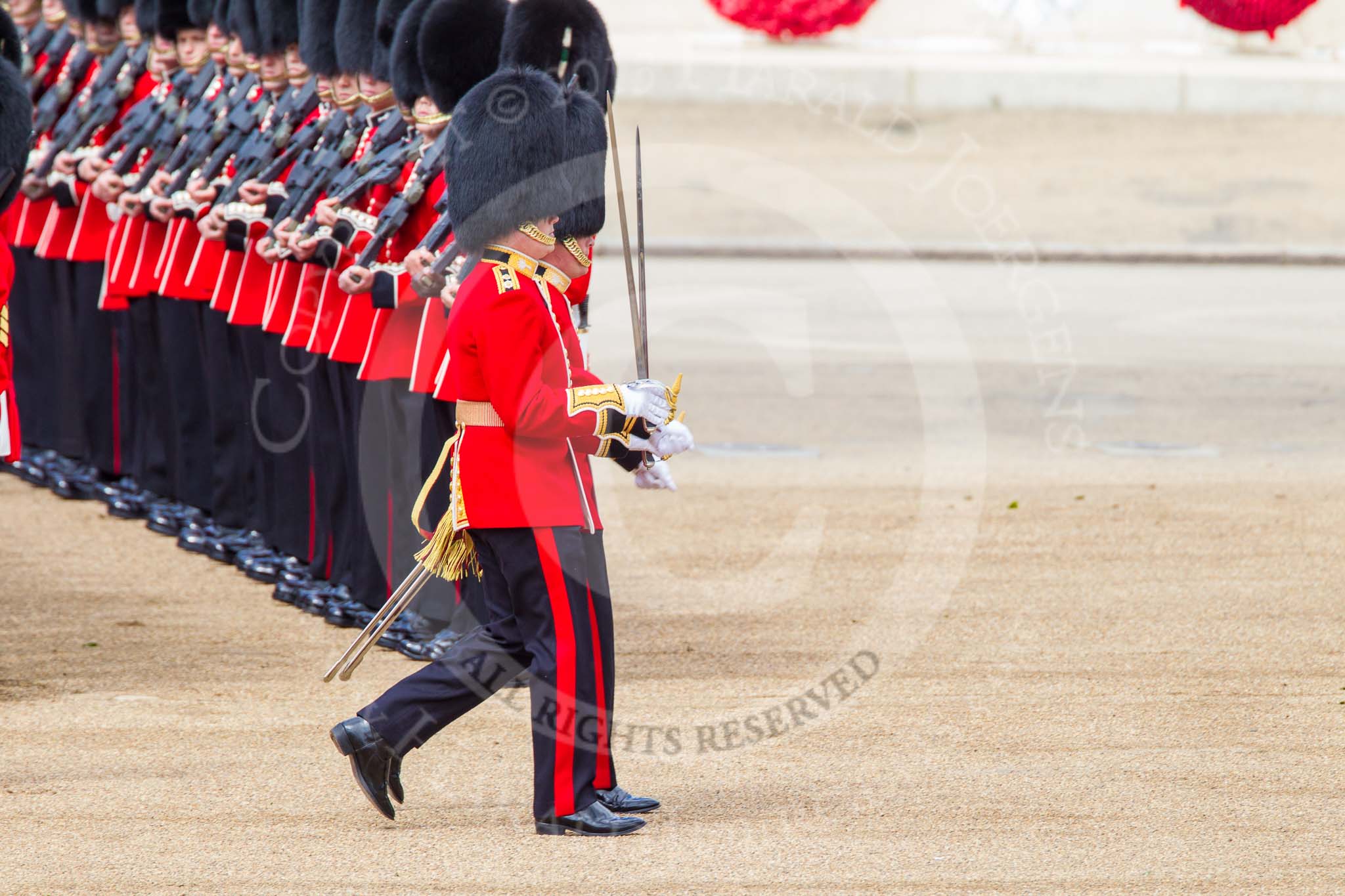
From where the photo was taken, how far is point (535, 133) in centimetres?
388

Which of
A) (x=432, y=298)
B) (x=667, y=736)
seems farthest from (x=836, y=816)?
(x=432, y=298)

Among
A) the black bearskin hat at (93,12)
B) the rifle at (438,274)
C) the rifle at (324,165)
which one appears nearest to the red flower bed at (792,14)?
the black bearskin hat at (93,12)

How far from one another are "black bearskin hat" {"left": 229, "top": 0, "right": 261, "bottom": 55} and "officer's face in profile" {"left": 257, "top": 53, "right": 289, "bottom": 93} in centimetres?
5

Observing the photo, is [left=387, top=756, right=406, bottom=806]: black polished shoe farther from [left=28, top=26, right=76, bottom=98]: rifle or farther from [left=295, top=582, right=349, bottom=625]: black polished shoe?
[left=28, top=26, right=76, bottom=98]: rifle

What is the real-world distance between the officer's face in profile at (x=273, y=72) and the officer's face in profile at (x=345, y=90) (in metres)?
0.38

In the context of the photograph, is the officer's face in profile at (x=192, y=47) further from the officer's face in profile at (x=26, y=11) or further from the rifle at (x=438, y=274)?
the rifle at (x=438, y=274)

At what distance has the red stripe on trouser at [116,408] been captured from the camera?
7070 millimetres

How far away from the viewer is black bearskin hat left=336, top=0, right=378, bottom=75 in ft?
18.2

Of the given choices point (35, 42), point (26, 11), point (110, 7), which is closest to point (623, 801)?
point (110, 7)

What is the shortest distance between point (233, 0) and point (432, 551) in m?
2.79

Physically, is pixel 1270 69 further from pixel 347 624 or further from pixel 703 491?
pixel 347 624

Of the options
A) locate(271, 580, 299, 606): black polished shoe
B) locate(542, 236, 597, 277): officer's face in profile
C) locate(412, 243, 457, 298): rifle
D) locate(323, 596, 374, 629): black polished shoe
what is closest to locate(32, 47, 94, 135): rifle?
locate(271, 580, 299, 606): black polished shoe

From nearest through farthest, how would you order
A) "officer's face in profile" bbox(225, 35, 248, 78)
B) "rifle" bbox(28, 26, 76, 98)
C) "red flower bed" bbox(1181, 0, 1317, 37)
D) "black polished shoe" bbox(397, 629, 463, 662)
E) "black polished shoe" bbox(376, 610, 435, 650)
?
1. "red flower bed" bbox(1181, 0, 1317, 37)
2. "black polished shoe" bbox(397, 629, 463, 662)
3. "black polished shoe" bbox(376, 610, 435, 650)
4. "officer's face in profile" bbox(225, 35, 248, 78)
5. "rifle" bbox(28, 26, 76, 98)

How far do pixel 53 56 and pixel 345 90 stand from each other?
2167mm
